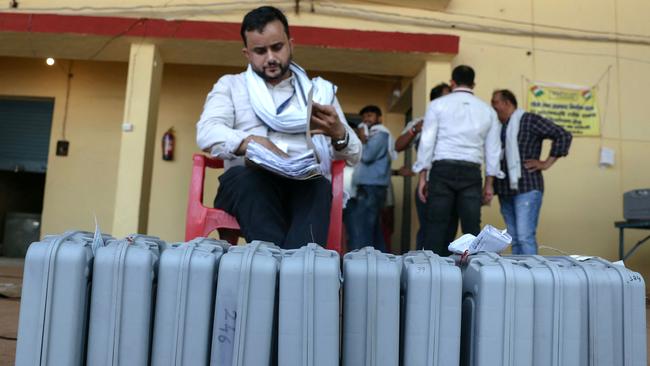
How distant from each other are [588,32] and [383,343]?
5649 millimetres

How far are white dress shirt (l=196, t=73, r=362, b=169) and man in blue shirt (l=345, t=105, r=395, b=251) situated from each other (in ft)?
9.87

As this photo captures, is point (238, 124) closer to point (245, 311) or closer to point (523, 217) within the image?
point (245, 311)

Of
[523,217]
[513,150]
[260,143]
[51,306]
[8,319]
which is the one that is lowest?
[8,319]

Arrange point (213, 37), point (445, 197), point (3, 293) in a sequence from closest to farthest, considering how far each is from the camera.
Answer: point (3, 293), point (445, 197), point (213, 37)

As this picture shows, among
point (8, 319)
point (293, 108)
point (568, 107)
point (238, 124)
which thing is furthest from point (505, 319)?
point (568, 107)

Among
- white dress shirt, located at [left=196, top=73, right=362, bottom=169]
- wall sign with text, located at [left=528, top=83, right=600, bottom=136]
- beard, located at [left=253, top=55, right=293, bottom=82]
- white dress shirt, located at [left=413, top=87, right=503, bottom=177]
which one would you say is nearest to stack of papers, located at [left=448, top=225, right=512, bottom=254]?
white dress shirt, located at [left=196, top=73, right=362, bottom=169]

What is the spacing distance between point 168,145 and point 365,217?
2417mm

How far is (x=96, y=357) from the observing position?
104 cm

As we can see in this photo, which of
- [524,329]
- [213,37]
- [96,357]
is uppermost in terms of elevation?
[213,37]

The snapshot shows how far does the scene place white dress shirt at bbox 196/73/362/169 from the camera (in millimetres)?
1956

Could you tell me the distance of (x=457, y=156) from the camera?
3.78 meters

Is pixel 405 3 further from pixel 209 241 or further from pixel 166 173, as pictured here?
pixel 209 241

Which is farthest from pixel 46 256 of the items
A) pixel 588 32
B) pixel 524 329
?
pixel 588 32

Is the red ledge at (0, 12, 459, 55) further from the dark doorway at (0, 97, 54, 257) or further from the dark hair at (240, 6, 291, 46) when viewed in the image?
A: the dark hair at (240, 6, 291, 46)
